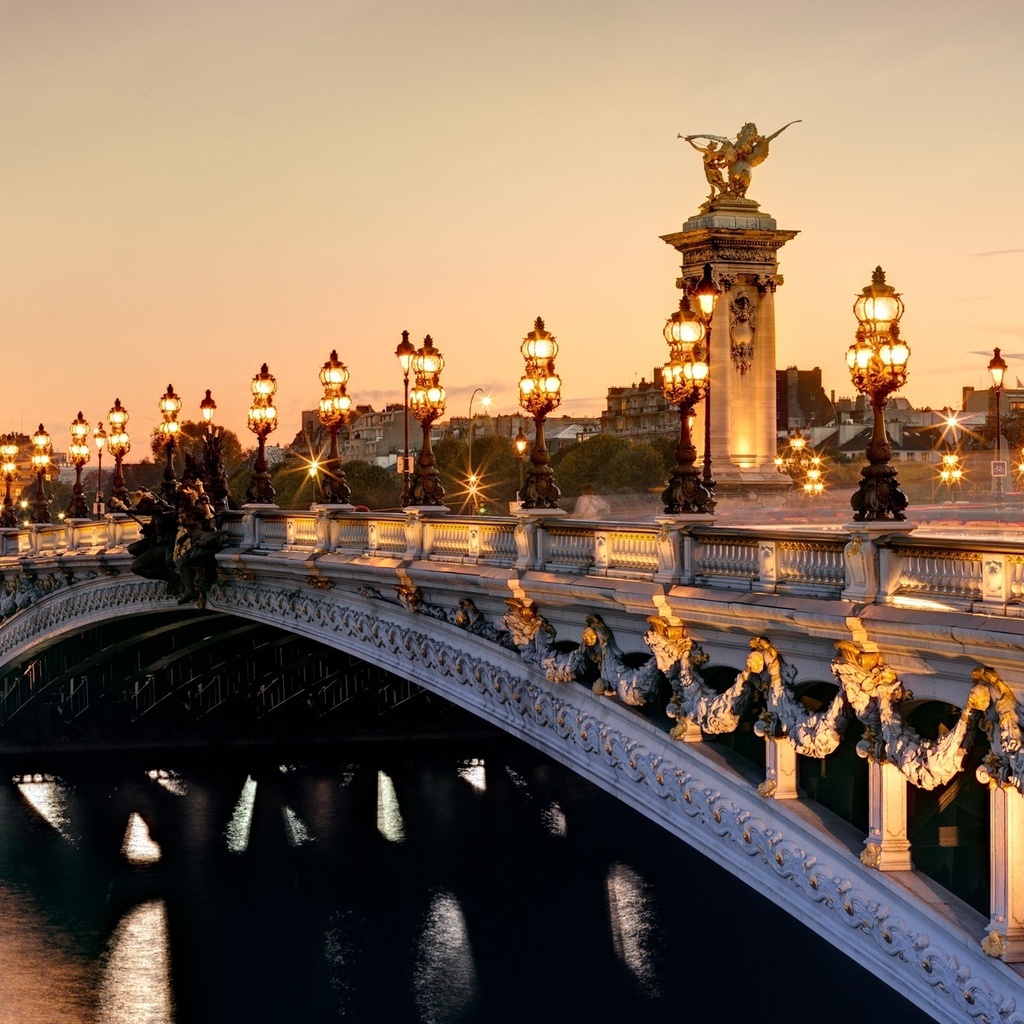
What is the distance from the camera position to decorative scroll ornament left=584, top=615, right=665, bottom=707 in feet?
77.9

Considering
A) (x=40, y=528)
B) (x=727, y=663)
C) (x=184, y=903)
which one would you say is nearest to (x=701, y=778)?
(x=727, y=663)

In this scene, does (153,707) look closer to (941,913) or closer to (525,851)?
(525,851)

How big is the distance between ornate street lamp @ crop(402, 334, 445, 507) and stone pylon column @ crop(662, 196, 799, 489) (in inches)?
843

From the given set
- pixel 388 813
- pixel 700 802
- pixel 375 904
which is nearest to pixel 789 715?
pixel 700 802

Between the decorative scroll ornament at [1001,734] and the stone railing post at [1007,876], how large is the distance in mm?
449

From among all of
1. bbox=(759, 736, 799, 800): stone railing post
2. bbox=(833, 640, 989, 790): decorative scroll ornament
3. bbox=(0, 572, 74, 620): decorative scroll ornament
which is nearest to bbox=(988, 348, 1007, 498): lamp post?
bbox=(759, 736, 799, 800): stone railing post

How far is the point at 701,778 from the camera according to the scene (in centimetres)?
2284

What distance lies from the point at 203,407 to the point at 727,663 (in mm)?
26790

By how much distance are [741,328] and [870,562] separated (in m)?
37.9

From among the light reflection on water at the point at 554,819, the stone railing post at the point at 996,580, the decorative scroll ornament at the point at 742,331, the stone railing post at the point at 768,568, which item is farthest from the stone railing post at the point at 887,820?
the decorative scroll ornament at the point at 742,331

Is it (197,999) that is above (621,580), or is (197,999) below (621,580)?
below

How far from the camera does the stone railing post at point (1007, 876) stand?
57.2 ft

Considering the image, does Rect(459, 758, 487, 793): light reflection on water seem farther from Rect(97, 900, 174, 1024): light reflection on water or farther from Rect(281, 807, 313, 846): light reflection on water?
Rect(97, 900, 174, 1024): light reflection on water

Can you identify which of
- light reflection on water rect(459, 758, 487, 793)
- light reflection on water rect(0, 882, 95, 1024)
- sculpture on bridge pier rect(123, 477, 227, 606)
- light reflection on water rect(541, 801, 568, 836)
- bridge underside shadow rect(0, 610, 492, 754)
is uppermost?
sculpture on bridge pier rect(123, 477, 227, 606)
